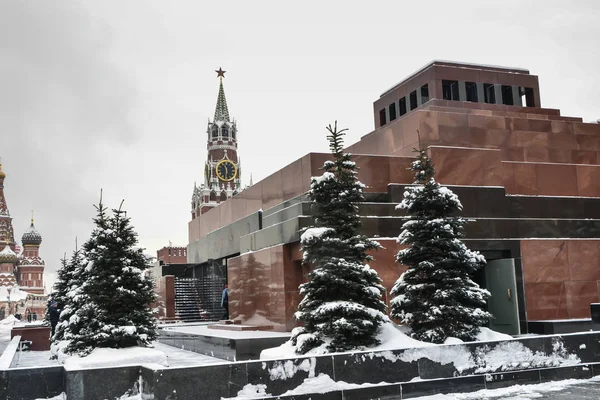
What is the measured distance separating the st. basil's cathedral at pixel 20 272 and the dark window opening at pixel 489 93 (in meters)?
101

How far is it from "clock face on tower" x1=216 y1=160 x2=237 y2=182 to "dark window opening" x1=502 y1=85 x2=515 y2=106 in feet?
311

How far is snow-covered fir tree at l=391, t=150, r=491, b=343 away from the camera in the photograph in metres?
12.8

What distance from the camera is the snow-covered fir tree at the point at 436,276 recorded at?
1280 cm

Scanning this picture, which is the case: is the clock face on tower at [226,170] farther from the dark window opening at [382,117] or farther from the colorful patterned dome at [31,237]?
the dark window opening at [382,117]

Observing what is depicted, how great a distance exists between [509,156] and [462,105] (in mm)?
2772

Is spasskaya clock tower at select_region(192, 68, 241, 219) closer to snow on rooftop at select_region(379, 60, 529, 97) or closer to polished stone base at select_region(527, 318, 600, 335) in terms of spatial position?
snow on rooftop at select_region(379, 60, 529, 97)

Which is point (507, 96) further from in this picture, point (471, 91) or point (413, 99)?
point (413, 99)

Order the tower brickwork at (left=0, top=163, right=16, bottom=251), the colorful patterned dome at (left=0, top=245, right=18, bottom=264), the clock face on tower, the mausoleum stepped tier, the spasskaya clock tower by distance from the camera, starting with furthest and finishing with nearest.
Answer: the tower brickwork at (left=0, top=163, right=16, bottom=251)
the colorful patterned dome at (left=0, top=245, right=18, bottom=264)
the clock face on tower
the spasskaya clock tower
the mausoleum stepped tier

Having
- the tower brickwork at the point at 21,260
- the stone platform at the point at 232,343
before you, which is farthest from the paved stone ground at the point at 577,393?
the tower brickwork at the point at 21,260

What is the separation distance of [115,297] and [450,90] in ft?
55.0

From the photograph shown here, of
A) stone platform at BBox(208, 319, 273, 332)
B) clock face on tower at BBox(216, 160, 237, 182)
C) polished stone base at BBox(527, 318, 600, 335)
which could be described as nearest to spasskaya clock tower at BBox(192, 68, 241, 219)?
clock face on tower at BBox(216, 160, 237, 182)

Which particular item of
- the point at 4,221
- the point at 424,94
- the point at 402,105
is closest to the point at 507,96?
the point at 424,94

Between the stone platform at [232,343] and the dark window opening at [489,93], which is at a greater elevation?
the dark window opening at [489,93]

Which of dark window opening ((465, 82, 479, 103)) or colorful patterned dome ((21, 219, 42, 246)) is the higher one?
colorful patterned dome ((21, 219, 42, 246))
